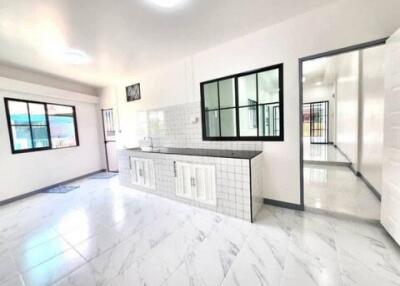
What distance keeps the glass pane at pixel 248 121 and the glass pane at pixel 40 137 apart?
446 centimetres

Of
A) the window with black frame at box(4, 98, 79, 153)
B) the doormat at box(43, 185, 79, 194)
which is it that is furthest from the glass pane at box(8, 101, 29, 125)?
the doormat at box(43, 185, 79, 194)

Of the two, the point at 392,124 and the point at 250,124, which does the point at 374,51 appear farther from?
the point at 250,124

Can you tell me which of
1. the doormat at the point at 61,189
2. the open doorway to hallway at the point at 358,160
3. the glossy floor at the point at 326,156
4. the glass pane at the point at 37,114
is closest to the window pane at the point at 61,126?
the glass pane at the point at 37,114

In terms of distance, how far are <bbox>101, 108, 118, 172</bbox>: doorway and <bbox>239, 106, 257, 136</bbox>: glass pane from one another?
3.92 metres

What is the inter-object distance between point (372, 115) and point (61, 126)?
6.66 m

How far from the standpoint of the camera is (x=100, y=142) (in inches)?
212

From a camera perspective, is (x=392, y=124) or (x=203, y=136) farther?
(x=203, y=136)

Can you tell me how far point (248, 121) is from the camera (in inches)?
121

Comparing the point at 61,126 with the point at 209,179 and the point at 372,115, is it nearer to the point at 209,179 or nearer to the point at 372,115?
the point at 209,179

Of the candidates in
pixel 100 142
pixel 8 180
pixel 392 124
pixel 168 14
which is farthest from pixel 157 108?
pixel 392 124

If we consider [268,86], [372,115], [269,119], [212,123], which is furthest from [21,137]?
[372,115]

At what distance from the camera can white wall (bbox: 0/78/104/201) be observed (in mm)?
3387

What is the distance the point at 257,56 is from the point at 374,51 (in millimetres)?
2134

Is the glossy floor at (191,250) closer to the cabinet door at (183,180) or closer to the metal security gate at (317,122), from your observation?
the cabinet door at (183,180)
